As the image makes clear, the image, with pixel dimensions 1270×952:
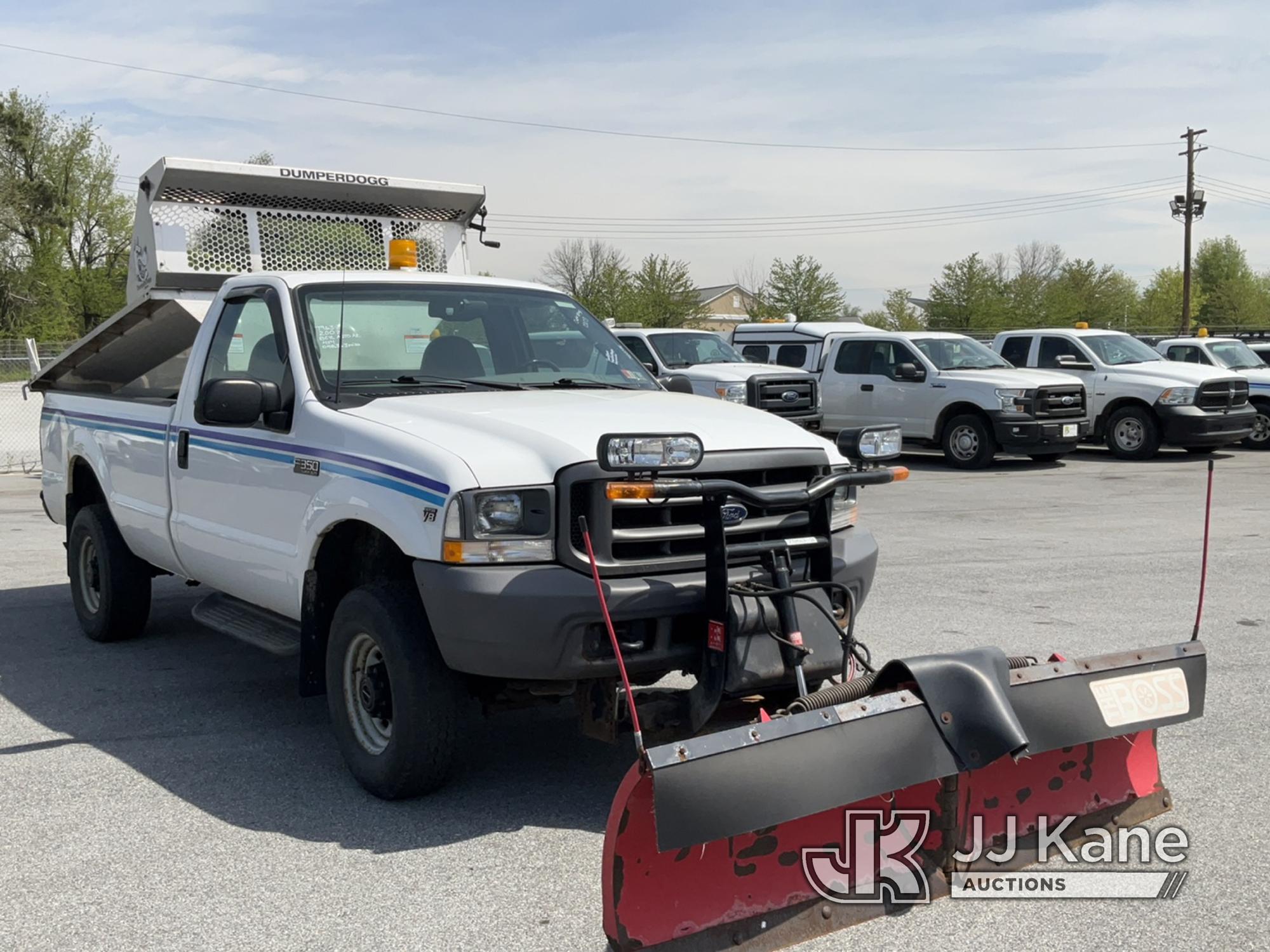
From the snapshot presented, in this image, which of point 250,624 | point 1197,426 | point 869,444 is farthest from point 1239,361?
point 250,624

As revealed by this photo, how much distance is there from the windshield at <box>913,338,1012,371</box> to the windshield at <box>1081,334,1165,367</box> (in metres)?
1.37

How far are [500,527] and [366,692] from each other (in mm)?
1014

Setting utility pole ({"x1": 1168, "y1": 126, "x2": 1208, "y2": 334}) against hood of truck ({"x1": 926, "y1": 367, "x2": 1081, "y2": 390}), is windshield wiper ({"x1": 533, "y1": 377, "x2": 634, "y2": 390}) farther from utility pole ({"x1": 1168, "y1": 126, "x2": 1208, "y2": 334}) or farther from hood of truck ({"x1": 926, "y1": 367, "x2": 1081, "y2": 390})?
utility pole ({"x1": 1168, "y1": 126, "x2": 1208, "y2": 334})

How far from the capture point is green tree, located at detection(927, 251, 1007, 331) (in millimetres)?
60594

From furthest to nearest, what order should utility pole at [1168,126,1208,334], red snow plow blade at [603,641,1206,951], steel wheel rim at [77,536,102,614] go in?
utility pole at [1168,126,1208,334], steel wheel rim at [77,536,102,614], red snow plow blade at [603,641,1206,951]

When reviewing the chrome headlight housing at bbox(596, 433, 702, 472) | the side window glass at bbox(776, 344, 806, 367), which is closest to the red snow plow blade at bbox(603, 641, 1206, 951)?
the chrome headlight housing at bbox(596, 433, 702, 472)

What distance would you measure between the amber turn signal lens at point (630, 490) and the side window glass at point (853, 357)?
16.1 m

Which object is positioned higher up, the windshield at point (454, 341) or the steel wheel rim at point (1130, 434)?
the windshield at point (454, 341)

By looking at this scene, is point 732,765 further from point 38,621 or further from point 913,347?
point 913,347

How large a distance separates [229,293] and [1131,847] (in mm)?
4455

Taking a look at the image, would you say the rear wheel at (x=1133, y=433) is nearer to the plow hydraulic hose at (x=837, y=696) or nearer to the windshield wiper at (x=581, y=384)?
the windshield wiper at (x=581, y=384)

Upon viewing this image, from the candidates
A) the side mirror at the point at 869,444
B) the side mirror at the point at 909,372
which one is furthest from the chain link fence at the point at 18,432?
the side mirror at the point at 869,444

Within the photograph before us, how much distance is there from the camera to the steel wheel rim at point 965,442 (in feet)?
60.8

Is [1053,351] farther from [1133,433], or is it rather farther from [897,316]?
[897,316]
